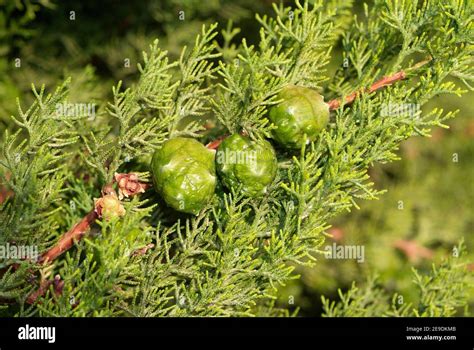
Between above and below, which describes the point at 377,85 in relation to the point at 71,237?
above

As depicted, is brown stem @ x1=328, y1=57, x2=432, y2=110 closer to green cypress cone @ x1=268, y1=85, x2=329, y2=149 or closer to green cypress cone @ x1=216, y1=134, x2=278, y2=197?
green cypress cone @ x1=268, y1=85, x2=329, y2=149

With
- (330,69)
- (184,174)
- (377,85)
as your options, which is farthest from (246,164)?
(330,69)

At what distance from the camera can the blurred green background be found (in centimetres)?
172

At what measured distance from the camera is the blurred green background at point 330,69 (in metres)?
1.72

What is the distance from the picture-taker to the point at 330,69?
76.3 inches

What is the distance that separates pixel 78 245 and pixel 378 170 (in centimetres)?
136

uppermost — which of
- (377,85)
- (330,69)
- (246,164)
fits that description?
(330,69)

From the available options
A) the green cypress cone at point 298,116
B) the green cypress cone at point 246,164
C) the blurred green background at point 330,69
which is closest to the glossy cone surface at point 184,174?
the green cypress cone at point 246,164

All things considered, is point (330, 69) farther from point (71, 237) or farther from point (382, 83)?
point (71, 237)

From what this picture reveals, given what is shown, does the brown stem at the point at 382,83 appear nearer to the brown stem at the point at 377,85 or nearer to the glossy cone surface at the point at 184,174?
the brown stem at the point at 377,85

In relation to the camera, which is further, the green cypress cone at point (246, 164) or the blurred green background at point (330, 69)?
the blurred green background at point (330, 69)

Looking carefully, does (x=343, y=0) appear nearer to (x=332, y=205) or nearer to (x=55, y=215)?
(x=332, y=205)
